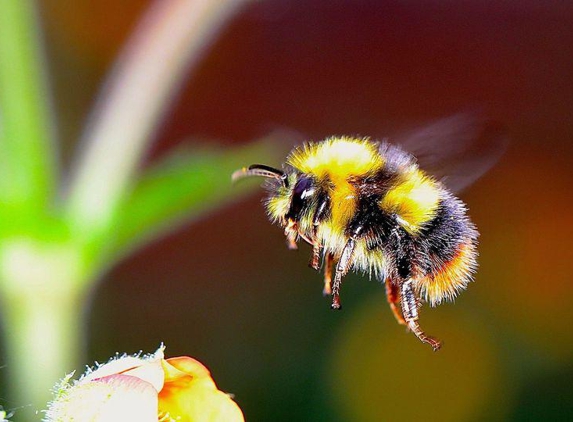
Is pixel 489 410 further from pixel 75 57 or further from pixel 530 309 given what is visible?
pixel 75 57

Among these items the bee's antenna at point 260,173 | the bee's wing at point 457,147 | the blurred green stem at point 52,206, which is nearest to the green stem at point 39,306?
the blurred green stem at point 52,206

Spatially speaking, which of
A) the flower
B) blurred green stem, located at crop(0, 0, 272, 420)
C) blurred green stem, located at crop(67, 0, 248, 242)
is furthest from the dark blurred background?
the flower

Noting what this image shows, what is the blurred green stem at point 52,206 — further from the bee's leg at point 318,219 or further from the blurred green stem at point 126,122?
the bee's leg at point 318,219

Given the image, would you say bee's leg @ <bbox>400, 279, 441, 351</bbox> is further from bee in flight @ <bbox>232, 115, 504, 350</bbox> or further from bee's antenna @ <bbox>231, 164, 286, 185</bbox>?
bee's antenna @ <bbox>231, 164, 286, 185</bbox>

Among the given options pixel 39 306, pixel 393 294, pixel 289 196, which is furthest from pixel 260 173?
pixel 39 306

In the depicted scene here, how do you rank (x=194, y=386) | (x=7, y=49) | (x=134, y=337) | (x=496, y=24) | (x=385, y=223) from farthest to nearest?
(x=496, y=24), (x=134, y=337), (x=7, y=49), (x=385, y=223), (x=194, y=386)

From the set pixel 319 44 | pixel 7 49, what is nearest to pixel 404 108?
pixel 319 44
